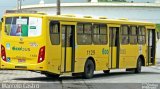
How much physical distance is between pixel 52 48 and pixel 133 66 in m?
8.18

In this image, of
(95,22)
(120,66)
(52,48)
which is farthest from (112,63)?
(52,48)

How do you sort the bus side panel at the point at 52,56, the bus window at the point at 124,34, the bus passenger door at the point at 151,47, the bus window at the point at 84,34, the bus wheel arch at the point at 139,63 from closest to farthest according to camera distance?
the bus side panel at the point at 52,56 → the bus window at the point at 84,34 → the bus window at the point at 124,34 → the bus wheel arch at the point at 139,63 → the bus passenger door at the point at 151,47

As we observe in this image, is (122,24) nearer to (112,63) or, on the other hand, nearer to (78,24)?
(112,63)

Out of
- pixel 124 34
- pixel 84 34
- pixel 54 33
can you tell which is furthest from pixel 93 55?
pixel 124 34

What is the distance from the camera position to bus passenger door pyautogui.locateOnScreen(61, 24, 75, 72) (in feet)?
72.5

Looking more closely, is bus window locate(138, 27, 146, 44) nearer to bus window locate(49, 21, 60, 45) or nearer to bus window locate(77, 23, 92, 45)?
bus window locate(77, 23, 92, 45)

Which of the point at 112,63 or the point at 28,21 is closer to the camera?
the point at 28,21

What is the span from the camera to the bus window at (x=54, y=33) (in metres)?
21.5

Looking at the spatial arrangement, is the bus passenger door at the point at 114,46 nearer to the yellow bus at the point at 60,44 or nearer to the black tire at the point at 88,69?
the yellow bus at the point at 60,44

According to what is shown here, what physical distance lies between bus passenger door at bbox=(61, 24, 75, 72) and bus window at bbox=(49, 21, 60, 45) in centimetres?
34

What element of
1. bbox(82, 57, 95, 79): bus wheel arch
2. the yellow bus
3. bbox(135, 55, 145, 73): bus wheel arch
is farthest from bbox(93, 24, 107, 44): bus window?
bbox(135, 55, 145, 73): bus wheel arch

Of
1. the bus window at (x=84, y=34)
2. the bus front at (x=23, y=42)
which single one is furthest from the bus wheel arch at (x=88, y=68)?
the bus front at (x=23, y=42)

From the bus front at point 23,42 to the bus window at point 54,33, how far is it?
0.52 metres

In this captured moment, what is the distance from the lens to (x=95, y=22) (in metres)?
24.5
